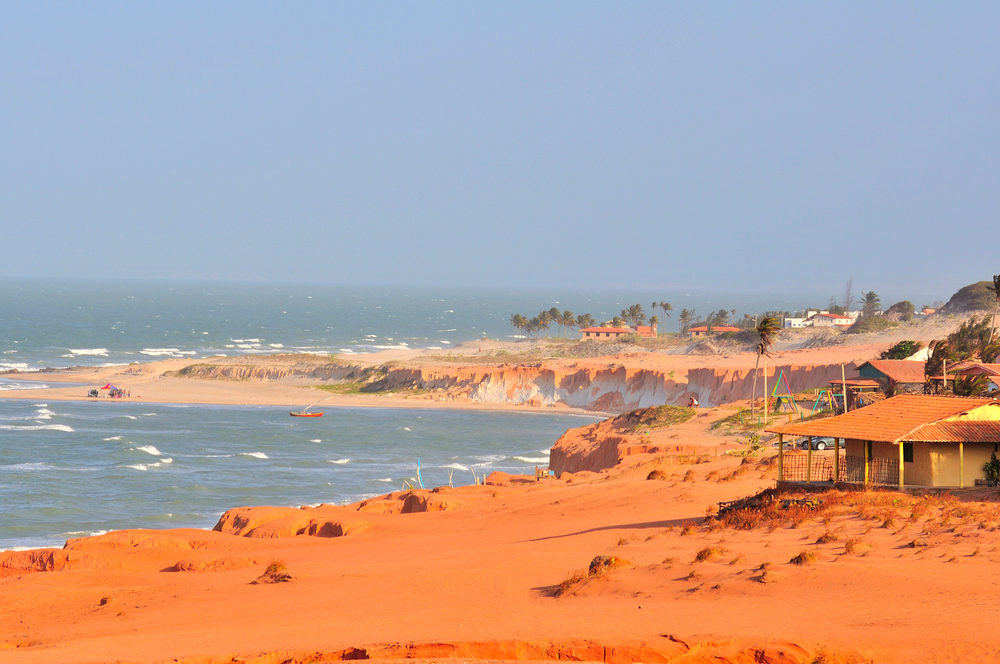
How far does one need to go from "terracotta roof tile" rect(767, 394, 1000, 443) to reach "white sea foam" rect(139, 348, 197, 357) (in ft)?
355

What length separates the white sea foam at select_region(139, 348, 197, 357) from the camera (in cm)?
11962

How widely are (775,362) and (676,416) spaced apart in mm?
23480

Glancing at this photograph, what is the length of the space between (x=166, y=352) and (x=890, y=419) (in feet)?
370

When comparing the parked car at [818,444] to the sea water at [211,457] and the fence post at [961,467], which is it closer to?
the fence post at [961,467]

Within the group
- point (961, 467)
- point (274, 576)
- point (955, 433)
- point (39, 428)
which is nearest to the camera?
point (274, 576)

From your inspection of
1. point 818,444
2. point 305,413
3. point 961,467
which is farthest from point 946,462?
point 305,413

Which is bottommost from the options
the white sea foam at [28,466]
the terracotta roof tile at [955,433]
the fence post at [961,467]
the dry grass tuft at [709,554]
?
the white sea foam at [28,466]

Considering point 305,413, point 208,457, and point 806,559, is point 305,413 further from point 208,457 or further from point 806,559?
point 806,559

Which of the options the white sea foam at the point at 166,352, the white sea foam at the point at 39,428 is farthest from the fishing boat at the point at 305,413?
the white sea foam at the point at 166,352

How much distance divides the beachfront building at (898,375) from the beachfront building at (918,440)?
785 inches

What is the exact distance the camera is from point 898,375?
143ft

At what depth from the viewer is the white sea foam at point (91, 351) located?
11675 cm

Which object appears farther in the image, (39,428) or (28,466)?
(39,428)

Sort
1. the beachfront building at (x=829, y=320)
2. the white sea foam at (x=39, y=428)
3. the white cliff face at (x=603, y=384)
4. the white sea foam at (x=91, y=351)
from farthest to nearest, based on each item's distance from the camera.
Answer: the beachfront building at (x=829, y=320)
the white sea foam at (x=91, y=351)
the white cliff face at (x=603, y=384)
the white sea foam at (x=39, y=428)
